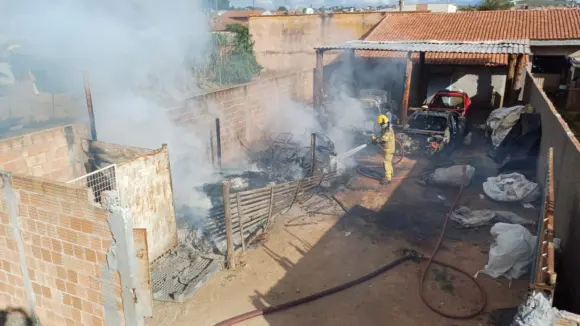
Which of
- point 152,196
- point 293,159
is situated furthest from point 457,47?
point 152,196

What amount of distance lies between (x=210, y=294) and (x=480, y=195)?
20.9 ft

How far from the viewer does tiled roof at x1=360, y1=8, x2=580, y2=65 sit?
1762 cm

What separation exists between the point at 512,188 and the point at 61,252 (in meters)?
8.37

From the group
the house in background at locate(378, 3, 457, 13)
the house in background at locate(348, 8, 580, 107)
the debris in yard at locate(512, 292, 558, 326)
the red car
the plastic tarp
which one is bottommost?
the plastic tarp

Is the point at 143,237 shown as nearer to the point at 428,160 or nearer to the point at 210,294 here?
the point at 210,294

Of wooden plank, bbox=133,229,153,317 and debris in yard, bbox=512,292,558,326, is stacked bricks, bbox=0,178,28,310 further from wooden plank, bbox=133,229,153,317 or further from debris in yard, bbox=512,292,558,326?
debris in yard, bbox=512,292,558,326

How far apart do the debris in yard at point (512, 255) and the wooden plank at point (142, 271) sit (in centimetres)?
470

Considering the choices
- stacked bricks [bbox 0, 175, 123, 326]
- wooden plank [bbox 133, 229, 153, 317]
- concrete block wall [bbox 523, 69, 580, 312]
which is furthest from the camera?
concrete block wall [bbox 523, 69, 580, 312]

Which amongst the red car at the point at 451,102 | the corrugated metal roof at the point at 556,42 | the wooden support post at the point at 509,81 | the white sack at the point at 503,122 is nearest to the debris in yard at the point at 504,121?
the white sack at the point at 503,122

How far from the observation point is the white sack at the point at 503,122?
36.7 ft

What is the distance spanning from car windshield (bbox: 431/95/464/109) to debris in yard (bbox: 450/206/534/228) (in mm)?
6461

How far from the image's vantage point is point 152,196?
20.0 ft

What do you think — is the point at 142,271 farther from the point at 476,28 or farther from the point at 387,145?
the point at 476,28

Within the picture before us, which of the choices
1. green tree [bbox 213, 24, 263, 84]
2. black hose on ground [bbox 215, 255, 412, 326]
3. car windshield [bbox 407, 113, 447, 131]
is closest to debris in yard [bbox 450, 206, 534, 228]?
black hose on ground [bbox 215, 255, 412, 326]
